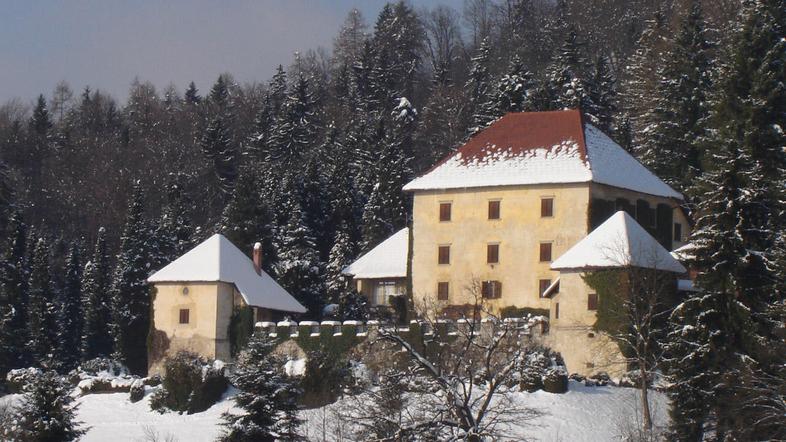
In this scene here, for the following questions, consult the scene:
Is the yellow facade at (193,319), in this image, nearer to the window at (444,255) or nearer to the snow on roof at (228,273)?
the snow on roof at (228,273)

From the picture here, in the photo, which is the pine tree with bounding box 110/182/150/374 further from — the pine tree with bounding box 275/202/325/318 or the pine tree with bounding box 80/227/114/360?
the pine tree with bounding box 275/202/325/318

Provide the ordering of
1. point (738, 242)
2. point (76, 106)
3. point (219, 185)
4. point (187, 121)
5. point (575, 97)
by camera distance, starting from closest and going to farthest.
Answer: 1. point (738, 242)
2. point (575, 97)
3. point (219, 185)
4. point (187, 121)
5. point (76, 106)

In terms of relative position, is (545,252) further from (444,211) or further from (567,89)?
(567,89)

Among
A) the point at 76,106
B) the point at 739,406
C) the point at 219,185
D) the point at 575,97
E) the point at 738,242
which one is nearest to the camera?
the point at 739,406

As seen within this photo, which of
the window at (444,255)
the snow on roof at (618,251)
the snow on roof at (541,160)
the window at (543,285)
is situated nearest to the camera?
the snow on roof at (618,251)

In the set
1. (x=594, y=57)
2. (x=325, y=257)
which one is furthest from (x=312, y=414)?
(x=594, y=57)

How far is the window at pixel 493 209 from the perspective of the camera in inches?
2763

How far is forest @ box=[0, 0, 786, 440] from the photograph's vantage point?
4941cm

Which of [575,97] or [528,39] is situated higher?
[528,39]

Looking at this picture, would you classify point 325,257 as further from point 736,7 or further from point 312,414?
point 312,414

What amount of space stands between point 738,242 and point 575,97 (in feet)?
129

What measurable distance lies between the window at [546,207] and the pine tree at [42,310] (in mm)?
26876

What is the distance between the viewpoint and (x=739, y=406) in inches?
1734

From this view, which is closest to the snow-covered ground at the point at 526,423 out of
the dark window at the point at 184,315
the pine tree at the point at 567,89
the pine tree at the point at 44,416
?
the pine tree at the point at 44,416
